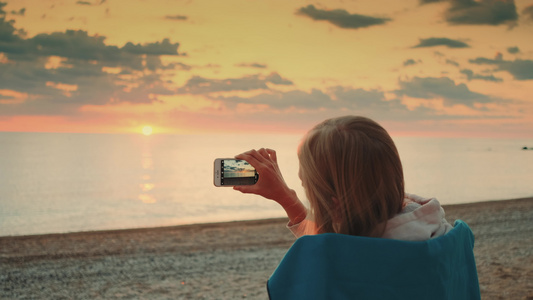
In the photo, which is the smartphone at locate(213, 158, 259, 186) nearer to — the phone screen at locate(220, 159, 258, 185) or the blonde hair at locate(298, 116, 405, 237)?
the phone screen at locate(220, 159, 258, 185)

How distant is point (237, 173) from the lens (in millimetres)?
1845

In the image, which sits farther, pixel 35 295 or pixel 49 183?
pixel 49 183

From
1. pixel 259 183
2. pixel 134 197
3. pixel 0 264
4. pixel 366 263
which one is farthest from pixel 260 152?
pixel 134 197

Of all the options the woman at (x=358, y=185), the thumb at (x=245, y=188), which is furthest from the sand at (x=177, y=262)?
the woman at (x=358, y=185)

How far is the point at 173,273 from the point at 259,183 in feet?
24.9

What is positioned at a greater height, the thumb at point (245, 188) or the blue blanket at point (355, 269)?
the thumb at point (245, 188)

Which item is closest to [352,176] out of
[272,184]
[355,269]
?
[355,269]

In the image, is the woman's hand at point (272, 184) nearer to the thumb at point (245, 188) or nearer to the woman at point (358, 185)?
the thumb at point (245, 188)

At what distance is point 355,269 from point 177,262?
348 inches

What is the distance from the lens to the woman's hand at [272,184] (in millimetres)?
1536

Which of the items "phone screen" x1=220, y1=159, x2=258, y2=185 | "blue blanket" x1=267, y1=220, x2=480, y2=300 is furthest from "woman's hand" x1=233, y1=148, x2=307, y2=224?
"blue blanket" x1=267, y1=220, x2=480, y2=300

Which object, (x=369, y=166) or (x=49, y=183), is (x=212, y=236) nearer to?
(x=369, y=166)

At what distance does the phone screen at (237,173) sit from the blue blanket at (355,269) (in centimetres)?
56

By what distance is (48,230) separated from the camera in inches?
758
